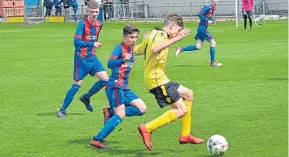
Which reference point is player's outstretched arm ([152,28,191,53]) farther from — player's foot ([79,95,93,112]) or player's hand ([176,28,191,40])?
player's foot ([79,95,93,112])

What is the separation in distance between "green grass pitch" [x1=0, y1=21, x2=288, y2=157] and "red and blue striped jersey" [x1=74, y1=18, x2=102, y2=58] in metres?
1.16

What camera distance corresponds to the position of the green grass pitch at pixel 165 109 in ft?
35.6

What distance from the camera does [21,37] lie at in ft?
122

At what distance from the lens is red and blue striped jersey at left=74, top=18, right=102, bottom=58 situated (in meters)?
13.6

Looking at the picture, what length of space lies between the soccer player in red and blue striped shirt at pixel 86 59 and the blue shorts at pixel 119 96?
8.47ft

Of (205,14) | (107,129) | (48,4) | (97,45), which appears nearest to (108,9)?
(48,4)

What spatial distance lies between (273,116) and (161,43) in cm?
357

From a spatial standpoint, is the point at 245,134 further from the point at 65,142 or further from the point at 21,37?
the point at 21,37

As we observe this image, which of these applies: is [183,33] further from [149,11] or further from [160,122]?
[149,11]

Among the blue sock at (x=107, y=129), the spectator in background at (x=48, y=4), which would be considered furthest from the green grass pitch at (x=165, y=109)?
the spectator in background at (x=48, y=4)

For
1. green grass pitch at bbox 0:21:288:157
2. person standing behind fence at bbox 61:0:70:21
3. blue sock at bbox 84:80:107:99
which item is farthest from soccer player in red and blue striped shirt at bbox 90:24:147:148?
person standing behind fence at bbox 61:0:70:21

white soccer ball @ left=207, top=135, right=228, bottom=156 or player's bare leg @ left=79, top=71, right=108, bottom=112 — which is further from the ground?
player's bare leg @ left=79, top=71, right=108, bottom=112

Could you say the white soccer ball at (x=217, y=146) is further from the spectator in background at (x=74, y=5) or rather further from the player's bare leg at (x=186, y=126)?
the spectator in background at (x=74, y=5)

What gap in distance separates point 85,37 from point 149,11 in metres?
40.1
